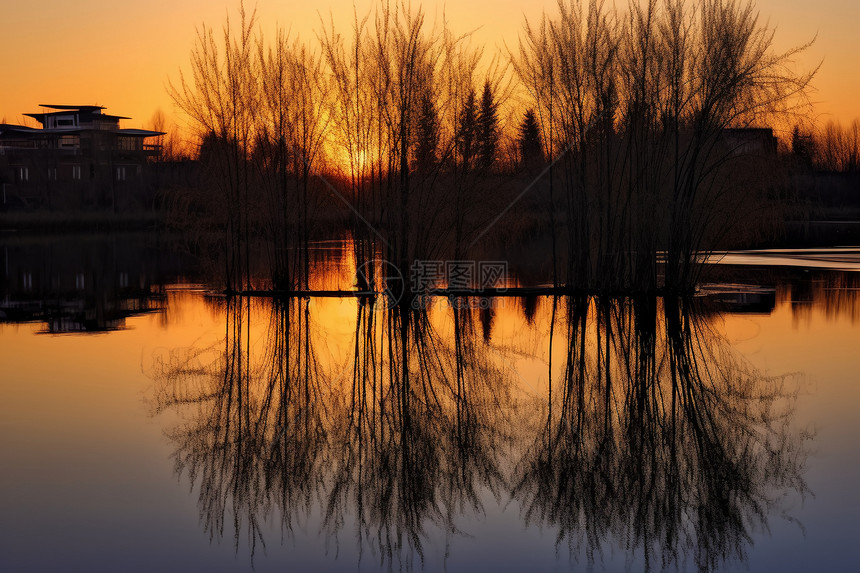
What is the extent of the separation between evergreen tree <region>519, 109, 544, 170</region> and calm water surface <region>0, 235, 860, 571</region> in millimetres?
4608

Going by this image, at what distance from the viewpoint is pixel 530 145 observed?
51.8 feet

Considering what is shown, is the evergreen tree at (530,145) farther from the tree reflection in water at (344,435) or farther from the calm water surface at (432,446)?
the tree reflection in water at (344,435)

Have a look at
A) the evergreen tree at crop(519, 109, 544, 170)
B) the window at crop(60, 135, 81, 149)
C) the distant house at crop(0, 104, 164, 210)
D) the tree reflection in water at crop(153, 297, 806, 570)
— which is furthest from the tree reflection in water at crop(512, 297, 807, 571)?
the window at crop(60, 135, 81, 149)

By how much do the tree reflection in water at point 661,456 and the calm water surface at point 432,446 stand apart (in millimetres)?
20

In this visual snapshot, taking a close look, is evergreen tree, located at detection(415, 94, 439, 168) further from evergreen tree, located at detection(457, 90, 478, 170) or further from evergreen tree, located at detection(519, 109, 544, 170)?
evergreen tree, located at detection(519, 109, 544, 170)

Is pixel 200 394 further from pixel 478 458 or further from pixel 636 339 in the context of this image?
pixel 636 339

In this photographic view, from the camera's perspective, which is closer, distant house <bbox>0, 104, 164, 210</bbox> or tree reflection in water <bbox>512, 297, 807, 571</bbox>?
tree reflection in water <bbox>512, 297, 807, 571</bbox>

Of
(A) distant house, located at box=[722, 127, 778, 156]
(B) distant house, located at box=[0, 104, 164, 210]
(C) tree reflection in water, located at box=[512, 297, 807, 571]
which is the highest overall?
(B) distant house, located at box=[0, 104, 164, 210]

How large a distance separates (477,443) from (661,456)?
1.23 m

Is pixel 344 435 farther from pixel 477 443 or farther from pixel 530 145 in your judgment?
pixel 530 145

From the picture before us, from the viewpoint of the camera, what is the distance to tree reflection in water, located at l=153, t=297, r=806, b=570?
4.57 m

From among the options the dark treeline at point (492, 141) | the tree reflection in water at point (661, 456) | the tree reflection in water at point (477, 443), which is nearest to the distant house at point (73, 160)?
the dark treeline at point (492, 141)

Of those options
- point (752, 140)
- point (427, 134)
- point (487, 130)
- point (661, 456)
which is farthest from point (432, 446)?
point (752, 140)

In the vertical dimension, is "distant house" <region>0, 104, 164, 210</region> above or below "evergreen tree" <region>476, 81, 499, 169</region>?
above
